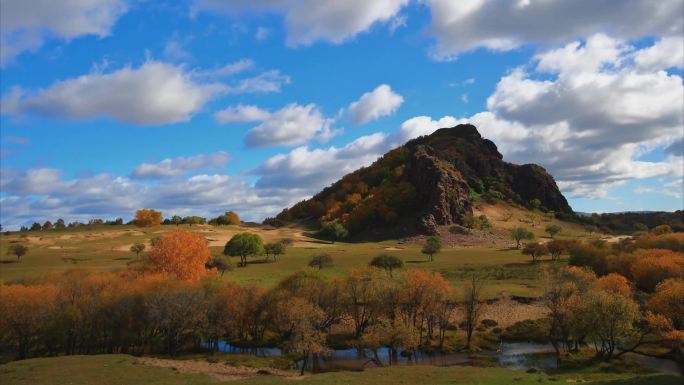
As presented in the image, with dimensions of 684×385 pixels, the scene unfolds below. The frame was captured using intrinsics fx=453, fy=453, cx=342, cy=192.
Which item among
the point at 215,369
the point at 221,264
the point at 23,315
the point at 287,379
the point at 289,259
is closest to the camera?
the point at 287,379

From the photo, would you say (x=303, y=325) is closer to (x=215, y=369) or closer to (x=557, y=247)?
(x=215, y=369)

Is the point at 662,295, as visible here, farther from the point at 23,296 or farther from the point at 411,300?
the point at 23,296

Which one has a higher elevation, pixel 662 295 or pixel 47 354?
pixel 662 295

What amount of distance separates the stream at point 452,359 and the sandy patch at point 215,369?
205 inches

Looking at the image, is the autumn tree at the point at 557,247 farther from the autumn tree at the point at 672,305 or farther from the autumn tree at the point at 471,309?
the autumn tree at the point at 672,305

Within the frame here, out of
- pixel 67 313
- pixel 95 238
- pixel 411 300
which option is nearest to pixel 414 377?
pixel 411 300

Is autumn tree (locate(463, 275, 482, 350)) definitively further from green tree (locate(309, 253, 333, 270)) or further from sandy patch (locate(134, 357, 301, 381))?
green tree (locate(309, 253, 333, 270))

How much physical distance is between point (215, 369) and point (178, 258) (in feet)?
120

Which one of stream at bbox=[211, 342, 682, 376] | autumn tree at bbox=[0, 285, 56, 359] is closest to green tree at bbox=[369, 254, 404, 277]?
stream at bbox=[211, 342, 682, 376]

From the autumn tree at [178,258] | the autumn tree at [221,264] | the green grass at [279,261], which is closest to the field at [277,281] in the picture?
the green grass at [279,261]

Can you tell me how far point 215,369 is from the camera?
54.8 meters

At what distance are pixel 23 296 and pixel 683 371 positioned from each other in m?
81.8

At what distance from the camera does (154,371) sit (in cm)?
5131

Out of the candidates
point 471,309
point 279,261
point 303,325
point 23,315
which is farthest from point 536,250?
point 23,315
